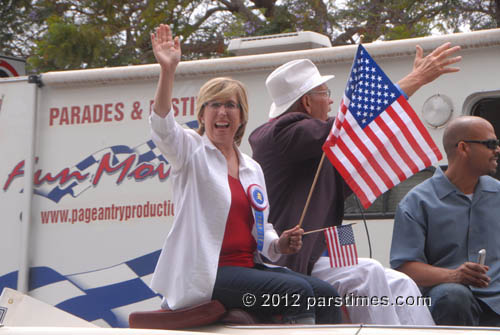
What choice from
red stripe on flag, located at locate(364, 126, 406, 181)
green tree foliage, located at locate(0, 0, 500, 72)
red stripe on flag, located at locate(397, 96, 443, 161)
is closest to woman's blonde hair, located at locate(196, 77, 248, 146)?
red stripe on flag, located at locate(364, 126, 406, 181)

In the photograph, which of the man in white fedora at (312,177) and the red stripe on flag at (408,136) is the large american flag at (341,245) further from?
the red stripe on flag at (408,136)

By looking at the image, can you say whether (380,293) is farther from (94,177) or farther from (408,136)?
(94,177)

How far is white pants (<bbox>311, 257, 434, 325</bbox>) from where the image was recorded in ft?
12.1

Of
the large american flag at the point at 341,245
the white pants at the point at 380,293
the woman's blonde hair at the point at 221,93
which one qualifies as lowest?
the white pants at the point at 380,293

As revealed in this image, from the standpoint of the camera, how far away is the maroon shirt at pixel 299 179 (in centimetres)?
391

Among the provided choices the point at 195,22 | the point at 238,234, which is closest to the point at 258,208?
the point at 238,234

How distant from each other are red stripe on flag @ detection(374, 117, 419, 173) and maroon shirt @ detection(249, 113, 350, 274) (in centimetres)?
25

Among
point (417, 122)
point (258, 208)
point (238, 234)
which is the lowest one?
point (238, 234)

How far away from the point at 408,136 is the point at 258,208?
855mm

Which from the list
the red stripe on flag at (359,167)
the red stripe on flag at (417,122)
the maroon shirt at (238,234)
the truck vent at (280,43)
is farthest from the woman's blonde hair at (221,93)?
the truck vent at (280,43)

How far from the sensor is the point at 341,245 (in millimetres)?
3701

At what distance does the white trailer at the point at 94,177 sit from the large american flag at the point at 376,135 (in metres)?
1.73

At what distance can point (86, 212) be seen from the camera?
6.18m

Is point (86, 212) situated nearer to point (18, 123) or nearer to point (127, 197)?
point (127, 197)
